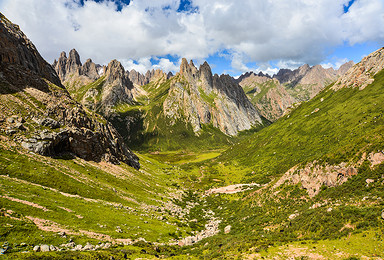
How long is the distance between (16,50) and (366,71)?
798ft

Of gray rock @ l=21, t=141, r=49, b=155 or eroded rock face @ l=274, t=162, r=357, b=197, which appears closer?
eroded rock face @ l=274, t=162, r=357, b=197

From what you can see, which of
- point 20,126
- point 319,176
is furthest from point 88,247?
point 20,126

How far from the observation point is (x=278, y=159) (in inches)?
4719

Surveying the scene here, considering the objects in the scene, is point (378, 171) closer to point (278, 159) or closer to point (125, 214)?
point (125, 214)

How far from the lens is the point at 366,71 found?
154750mm

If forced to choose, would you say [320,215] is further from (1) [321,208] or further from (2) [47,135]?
(2) [47,135]

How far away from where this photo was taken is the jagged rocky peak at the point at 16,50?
76250 mm

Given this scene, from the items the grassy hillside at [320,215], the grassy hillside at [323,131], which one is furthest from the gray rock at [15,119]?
the grassy hillside at [323,131]

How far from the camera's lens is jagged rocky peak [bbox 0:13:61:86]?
76.2 metres

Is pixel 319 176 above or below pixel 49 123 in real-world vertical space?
above

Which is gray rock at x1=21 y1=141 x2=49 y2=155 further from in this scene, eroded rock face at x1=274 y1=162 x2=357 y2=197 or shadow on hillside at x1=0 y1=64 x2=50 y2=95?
eroded rock face at x1=274 y1=162 x2=357 y2=197

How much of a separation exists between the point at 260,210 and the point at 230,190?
41.2m

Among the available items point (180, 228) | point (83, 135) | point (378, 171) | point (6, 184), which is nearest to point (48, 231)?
point (6, 184)

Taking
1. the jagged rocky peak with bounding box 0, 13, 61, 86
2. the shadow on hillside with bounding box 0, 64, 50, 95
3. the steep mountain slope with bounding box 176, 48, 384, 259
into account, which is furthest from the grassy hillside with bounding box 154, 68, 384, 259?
the jagged rocky peak with bounding box 0, 13, 61, 86
